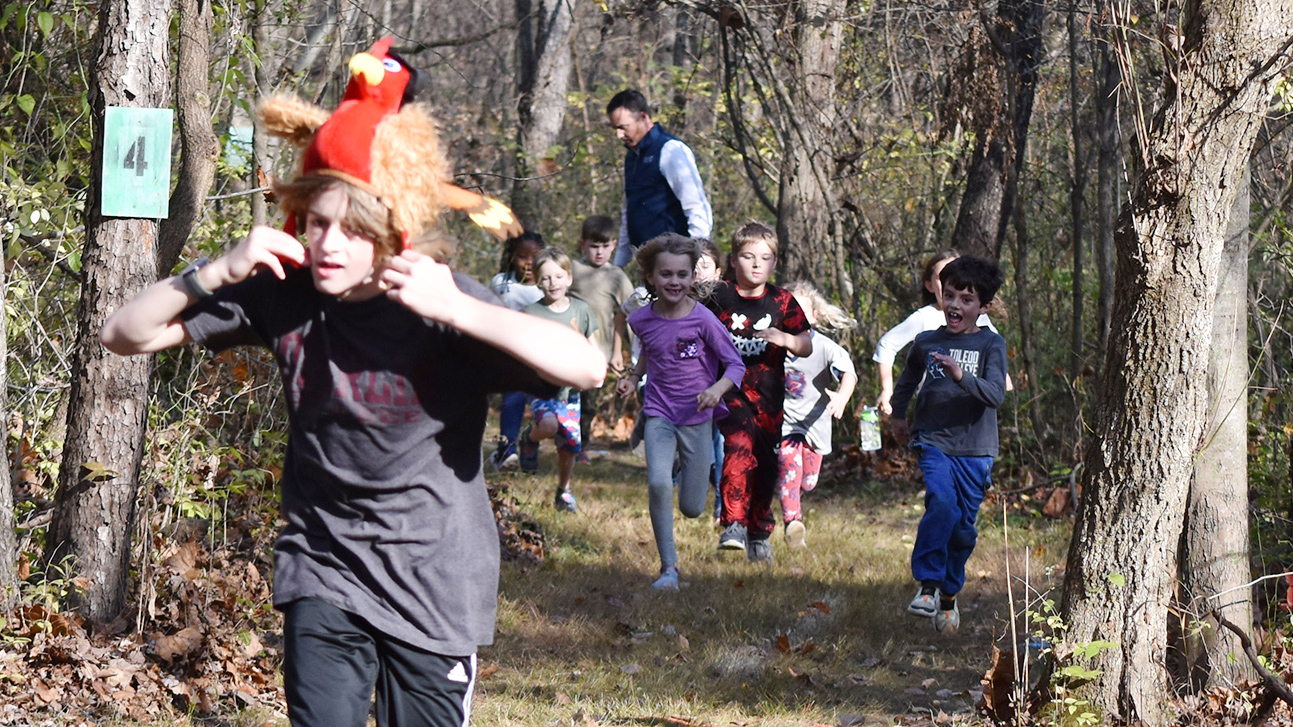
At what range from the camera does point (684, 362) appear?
6.91 meters

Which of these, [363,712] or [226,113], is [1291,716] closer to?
[363,712]

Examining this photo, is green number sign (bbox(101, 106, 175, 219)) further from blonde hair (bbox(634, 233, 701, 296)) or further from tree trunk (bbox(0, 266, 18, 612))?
blonde hair (bbox(634, 233, 701, 296))

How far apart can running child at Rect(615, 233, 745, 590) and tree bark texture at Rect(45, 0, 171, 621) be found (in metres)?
2.81

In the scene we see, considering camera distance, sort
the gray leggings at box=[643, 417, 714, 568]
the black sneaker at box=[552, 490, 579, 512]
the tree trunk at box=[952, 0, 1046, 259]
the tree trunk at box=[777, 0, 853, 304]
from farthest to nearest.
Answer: the tree trunk at box=[777, 0, 853, 304], the tree trunk at box=[952, 0, 1046, 259], the black sneaker at box=[552, 490, 579, 512], the gray leggings at box=[643, 417, 714, 568]

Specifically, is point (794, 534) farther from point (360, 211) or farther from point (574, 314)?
point (360, 211)

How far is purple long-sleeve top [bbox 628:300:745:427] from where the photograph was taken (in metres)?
6.89

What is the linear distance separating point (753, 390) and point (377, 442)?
16.1ft

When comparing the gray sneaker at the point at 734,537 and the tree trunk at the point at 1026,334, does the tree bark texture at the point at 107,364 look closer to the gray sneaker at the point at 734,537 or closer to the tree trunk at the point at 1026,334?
the gray sneaker at the point at 734,537

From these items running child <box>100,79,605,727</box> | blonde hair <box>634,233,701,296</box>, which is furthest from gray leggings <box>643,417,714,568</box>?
running child <box>100,79,605,727</box>

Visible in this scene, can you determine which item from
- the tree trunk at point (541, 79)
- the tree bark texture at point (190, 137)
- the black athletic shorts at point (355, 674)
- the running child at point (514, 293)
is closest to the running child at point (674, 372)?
the running child at point (514, 293)

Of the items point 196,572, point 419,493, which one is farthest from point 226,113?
point 419,493

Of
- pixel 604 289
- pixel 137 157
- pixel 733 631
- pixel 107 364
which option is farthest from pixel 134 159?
pixel 604 289

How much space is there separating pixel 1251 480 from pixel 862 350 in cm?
474

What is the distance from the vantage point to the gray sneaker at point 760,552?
753 centimetres
